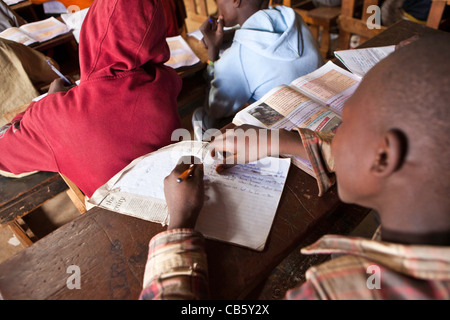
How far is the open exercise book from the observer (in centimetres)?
69

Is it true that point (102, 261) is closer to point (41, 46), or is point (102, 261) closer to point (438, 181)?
point (438, 181)

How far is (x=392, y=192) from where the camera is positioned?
1.65 feet

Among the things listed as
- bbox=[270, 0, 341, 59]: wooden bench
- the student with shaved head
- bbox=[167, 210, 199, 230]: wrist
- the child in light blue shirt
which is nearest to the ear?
the student with shaved head

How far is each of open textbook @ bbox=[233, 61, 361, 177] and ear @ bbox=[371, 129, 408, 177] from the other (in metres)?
0.35

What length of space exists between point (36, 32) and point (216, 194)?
2066mm

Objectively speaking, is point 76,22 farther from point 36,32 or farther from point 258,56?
point 258,56

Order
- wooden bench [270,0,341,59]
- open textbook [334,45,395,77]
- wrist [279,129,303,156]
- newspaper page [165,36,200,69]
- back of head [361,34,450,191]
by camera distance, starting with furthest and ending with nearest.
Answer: wooden bench [270,0,341,59], newspaper page [165,36,200,69], open textbook [334,45,395,77], wrist [279,129,303,156], back of head [361,34,450,191]

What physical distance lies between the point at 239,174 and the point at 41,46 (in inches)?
72.3

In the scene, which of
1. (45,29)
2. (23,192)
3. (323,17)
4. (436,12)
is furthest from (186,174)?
(323,17)

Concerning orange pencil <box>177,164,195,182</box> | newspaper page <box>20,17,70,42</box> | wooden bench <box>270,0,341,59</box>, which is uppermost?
newspaper page <box>20,17,70,42</box>

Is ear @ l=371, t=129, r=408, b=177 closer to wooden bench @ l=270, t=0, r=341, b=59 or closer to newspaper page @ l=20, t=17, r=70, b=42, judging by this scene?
newspaper page @ l=20, t=17, r=70, b=42

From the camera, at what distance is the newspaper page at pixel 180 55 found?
166 centimetres
